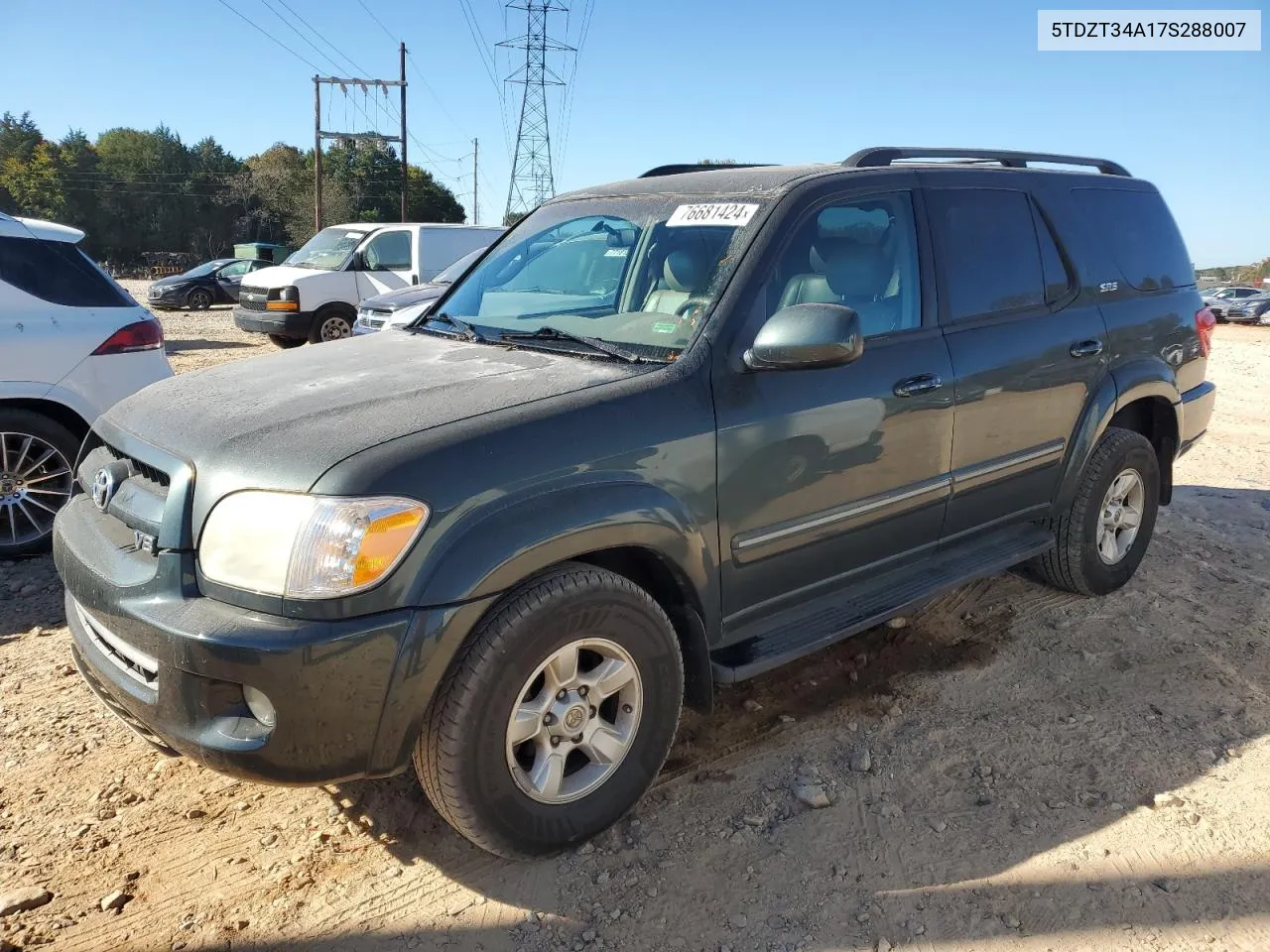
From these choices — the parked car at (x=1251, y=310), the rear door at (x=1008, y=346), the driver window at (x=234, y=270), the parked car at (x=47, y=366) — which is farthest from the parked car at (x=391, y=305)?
the parked car at (x=1251, y=310)

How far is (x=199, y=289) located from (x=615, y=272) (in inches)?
907

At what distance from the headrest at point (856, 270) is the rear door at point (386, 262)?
10497mm

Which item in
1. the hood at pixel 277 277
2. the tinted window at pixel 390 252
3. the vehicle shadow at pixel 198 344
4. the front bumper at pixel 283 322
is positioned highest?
the tinted window at pixel 390 252

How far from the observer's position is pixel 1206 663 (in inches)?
154

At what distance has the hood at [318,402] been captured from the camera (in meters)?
2.33

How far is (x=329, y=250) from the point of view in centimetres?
1356

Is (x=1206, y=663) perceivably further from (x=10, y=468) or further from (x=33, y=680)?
(x=10, y=468)

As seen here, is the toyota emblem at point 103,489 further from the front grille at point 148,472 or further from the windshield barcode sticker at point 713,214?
the windshield barcode sticker at point 713,214

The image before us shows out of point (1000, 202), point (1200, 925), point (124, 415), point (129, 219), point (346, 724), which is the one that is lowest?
point (1200, 925)

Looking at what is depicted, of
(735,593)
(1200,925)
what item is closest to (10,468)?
(735,593)

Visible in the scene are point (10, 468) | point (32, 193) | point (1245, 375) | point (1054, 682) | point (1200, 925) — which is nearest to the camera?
point (1200, 925)

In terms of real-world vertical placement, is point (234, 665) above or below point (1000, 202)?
below

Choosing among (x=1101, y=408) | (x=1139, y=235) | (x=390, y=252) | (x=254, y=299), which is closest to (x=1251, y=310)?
(x=390, y=252)

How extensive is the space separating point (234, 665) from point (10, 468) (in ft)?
12.3
